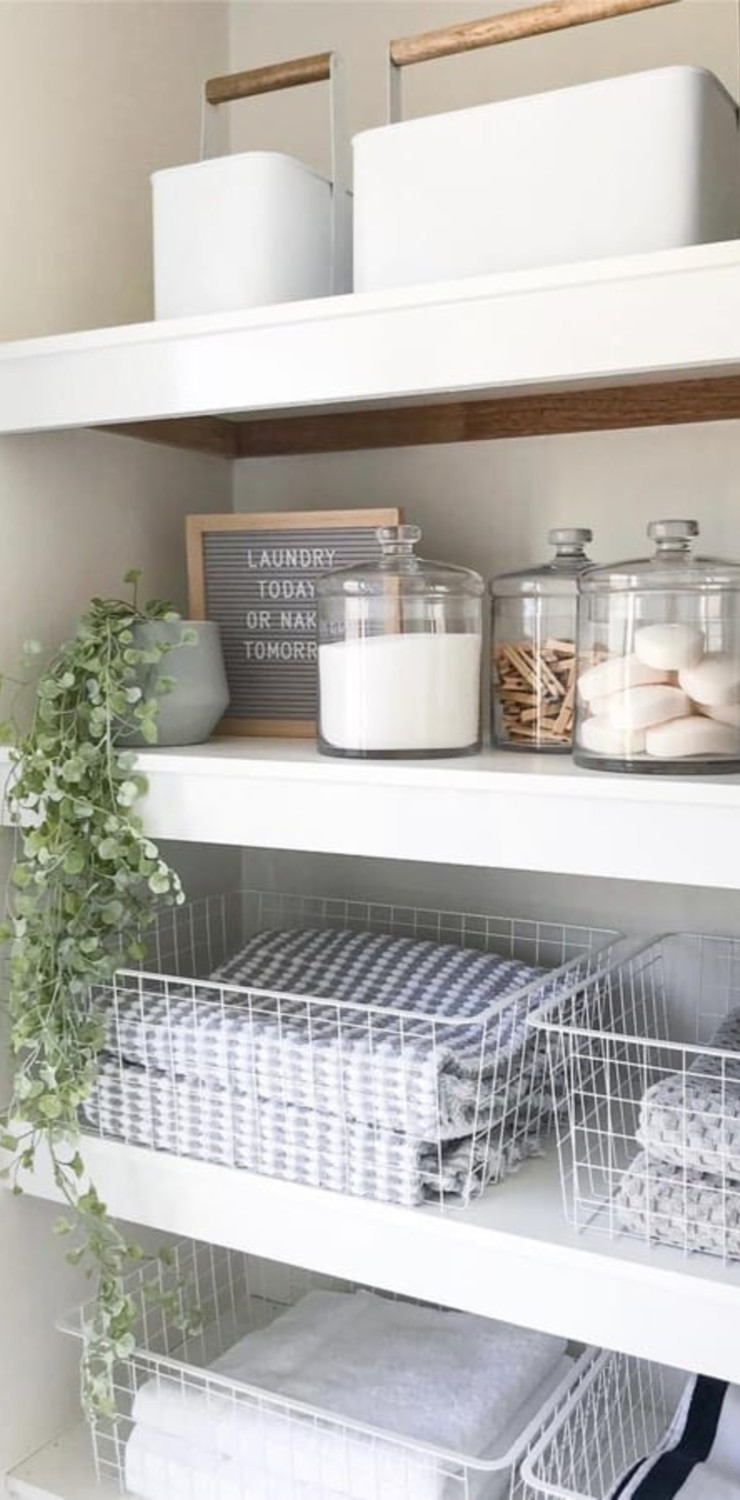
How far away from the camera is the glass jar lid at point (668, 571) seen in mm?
1062

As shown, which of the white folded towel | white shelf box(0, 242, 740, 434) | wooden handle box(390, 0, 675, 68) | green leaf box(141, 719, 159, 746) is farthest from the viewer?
the white folded towel

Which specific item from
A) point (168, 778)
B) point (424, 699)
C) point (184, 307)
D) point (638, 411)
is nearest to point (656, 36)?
point (638, 411)

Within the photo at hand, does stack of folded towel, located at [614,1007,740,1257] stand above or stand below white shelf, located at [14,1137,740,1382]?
above

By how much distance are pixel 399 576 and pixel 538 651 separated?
0.47ft

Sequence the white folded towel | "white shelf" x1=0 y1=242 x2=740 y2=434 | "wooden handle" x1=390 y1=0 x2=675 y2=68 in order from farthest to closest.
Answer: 1. the white folded towel
2. "wooden handle" x1=390 y1=0 x2=675 y2=68
3. "white shelf" x1=0 y1=242 x2=740 y2=434

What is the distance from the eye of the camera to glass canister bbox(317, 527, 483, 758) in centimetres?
112

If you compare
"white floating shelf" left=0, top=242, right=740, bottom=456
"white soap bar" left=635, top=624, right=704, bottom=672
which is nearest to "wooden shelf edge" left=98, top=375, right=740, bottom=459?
"white floating shelf" left=0, top=242, right=740, bottom=456

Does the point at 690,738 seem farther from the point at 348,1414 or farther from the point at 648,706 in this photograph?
the point at 348,1414

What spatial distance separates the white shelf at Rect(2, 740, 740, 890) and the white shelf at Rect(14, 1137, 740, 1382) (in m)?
0.29

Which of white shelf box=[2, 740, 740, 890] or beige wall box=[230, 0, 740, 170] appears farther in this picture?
beige wall box=[230, 0, 740, 170]

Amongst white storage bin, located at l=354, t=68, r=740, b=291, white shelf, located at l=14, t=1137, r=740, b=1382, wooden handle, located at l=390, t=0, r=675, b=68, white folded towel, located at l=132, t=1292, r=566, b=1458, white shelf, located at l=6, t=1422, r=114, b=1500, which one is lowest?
white shelf, located at l=6, t=1422, r=114, b=1500

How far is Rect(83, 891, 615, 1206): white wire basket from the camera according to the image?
1.12m

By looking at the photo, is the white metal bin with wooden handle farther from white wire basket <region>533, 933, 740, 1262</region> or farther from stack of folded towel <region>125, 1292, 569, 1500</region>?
stack of folded towel <region>125, 1292, 569, 1500</region>

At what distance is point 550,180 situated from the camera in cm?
101
